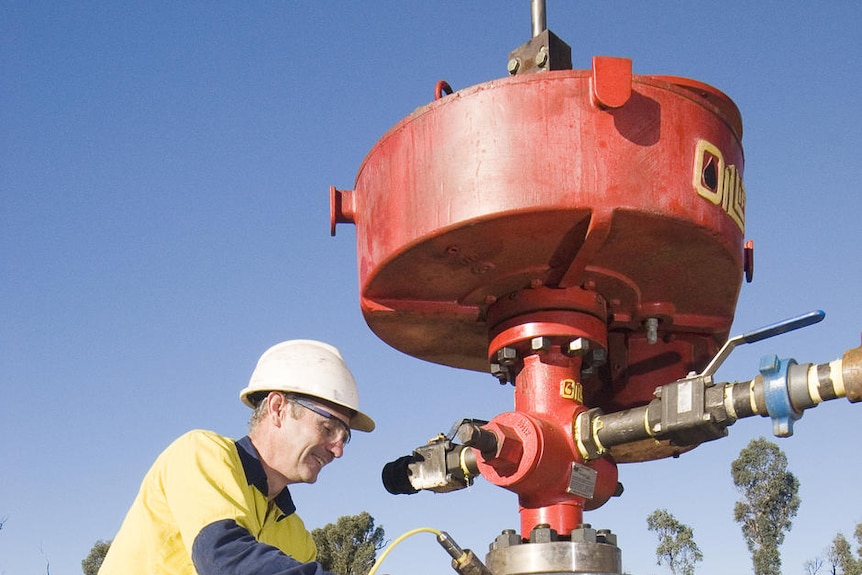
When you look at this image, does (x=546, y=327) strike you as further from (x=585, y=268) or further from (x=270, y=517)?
(x=270, y=517)

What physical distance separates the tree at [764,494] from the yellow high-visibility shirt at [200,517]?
136 feet

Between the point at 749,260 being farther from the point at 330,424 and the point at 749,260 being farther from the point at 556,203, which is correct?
the point at 330,424

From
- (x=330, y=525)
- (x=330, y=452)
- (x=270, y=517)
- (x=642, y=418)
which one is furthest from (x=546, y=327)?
(x=330, y=525)

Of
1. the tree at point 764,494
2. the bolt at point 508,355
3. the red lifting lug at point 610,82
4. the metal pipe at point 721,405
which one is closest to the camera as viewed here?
the metal pipe at point 721,405

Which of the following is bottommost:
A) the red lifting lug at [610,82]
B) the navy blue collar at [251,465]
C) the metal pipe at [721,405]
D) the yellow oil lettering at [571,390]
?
the navy blue collar at [251,465]

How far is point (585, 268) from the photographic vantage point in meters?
3.16

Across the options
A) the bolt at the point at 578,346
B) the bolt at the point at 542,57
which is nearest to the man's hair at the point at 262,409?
the bolt at the point at 578,346

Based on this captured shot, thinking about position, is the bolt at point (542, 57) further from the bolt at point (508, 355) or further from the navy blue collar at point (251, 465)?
the navy blue collar at point (251, 465)

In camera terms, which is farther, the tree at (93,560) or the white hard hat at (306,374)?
the tree at (93,560)

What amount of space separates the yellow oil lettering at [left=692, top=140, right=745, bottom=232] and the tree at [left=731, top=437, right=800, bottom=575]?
134 feet

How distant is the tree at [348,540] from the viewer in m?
29.8

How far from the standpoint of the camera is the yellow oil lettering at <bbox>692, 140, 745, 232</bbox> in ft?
9.78

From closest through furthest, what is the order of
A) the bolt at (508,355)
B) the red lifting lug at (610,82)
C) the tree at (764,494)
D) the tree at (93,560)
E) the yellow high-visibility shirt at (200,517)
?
the yellow high-visibility shirt at (200,517), the red lifting lug at (610,82), the bolt at (508,355), the tree at (93,560), the tree at (764,494)

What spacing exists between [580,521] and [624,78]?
139 centimetres
